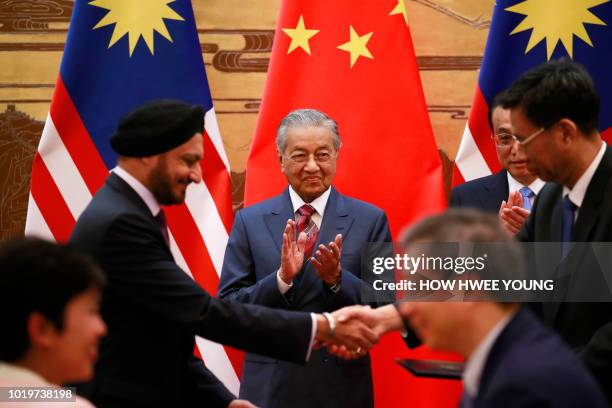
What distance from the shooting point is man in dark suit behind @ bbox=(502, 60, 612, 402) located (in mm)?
2930

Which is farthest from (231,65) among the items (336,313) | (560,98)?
(560,98)

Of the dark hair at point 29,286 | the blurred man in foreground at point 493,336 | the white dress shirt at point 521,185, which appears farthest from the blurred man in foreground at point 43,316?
the white dress shirt at point 521,185

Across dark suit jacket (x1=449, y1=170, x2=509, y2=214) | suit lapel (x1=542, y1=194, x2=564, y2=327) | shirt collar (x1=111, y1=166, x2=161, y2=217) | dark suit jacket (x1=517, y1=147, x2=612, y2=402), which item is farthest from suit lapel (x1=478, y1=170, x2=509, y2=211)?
shirt collar (x1=111, y1=166, x2=161, y2=217)

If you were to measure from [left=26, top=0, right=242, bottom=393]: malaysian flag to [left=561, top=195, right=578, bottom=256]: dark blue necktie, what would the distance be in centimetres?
210

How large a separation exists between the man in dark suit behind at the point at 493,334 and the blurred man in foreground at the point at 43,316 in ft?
2.69

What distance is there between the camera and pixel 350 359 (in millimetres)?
3797

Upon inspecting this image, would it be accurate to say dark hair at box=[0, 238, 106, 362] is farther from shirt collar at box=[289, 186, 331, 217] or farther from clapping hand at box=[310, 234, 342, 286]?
shirt collar at box=[289, 186, 331, 217]

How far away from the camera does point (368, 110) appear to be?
4723mm

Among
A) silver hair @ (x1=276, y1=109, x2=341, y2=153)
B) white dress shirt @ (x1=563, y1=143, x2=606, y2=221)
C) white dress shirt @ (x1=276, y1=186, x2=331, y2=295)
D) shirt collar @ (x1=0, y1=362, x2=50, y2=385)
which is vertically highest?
silver hair @ (x1=276, y1=109, x2=341, y2=153)

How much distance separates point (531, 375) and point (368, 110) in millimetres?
3069

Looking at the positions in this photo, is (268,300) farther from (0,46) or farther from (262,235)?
(0,46)

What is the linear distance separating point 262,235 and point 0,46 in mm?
2258

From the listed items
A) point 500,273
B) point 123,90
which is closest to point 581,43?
point 123,90

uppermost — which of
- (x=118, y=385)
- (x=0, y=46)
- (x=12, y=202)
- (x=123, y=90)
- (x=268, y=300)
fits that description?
(x=0, y=46)
